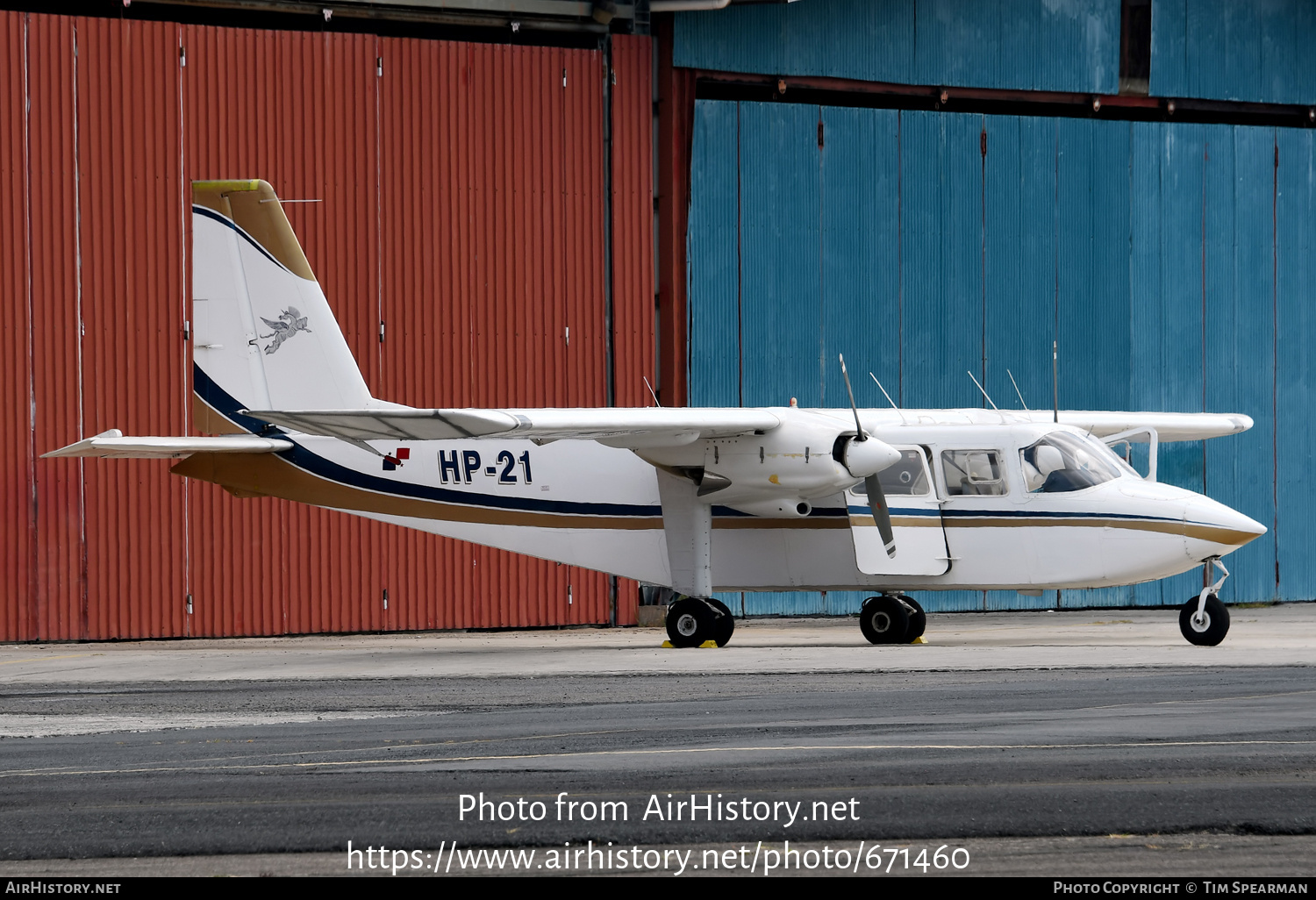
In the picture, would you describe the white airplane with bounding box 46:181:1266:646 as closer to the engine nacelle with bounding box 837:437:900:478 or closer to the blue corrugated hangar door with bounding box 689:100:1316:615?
the engine nacelle with bounding box 837:437:900:478

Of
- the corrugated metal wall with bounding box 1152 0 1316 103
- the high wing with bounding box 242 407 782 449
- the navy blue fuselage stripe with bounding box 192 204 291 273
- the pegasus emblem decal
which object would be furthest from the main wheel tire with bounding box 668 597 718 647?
the corrugated metal wall with bounding box 1152 0 1316 103

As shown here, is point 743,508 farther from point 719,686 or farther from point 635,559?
point 719,686

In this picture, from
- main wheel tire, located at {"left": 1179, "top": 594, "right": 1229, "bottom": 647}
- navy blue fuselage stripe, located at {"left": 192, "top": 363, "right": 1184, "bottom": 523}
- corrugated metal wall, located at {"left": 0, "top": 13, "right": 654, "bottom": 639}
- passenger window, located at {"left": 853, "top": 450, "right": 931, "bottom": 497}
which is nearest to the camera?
main wheel tire, located at {"left": 1179, "top": 594, "right": 1229, "bottom": 647}

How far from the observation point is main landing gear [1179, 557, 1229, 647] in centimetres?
1708

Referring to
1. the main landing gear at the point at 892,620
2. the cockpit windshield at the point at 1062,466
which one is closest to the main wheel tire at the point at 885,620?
the main landing gear at the point at 892,620

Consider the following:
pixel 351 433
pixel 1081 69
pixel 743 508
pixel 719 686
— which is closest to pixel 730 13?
pixel 1081 69

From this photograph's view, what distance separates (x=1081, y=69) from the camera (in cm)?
2764

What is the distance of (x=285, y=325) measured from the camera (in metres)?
19.6

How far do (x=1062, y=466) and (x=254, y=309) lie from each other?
11.0m

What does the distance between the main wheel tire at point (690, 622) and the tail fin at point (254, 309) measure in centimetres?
528

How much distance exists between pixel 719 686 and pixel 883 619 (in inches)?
284

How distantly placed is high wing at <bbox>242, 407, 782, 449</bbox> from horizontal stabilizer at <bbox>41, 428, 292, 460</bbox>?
2.01 m

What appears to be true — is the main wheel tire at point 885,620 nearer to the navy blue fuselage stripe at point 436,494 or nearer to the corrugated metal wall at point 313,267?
the navy blue fuselage stripe at point 436,494

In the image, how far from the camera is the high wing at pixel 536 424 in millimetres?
15342
